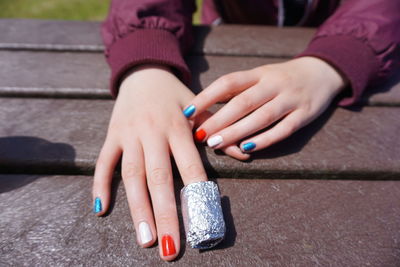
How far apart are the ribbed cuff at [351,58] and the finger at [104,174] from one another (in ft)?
1.88

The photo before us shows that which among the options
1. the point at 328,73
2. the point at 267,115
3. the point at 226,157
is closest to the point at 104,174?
the point at 226,157

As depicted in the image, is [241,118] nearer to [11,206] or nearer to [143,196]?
[143,196]

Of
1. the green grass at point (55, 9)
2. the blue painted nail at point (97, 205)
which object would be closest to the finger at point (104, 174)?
the blue painted nail at point (97, 205)

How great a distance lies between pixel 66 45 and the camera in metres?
1.01

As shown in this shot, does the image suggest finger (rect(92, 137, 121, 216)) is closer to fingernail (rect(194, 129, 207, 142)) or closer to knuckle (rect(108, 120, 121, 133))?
knuckle (rect(108, 120, 121, 133))

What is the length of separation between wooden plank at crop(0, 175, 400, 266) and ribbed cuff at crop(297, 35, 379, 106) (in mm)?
276

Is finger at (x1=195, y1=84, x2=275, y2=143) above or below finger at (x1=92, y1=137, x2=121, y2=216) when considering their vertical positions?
above

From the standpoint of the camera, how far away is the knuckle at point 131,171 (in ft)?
2.04

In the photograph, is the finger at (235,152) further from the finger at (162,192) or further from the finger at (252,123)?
the finger at (162,192)

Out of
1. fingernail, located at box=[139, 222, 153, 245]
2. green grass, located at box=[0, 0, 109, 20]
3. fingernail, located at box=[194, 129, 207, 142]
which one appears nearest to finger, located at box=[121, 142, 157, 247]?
fingernail, located at box=[139, 222, 153, 245]

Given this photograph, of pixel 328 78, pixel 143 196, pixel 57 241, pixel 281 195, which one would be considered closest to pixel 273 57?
pixel 328 78

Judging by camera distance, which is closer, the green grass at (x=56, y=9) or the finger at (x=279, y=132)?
the finger at (x=279, y=132)

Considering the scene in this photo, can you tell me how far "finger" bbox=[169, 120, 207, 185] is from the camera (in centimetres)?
61

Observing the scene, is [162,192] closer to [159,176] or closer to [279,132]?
[159,176]
